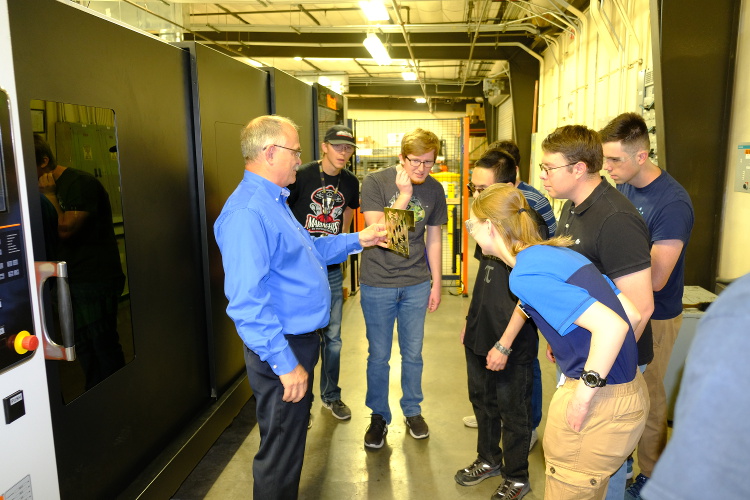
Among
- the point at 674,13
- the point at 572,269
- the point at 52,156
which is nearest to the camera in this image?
the point at 572,269

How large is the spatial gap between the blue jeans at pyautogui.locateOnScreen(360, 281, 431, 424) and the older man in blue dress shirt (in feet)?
2.50

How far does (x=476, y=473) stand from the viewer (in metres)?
2.59

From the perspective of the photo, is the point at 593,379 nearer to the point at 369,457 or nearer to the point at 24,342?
the point at 24,342

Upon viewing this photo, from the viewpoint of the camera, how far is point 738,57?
3375 millimetres

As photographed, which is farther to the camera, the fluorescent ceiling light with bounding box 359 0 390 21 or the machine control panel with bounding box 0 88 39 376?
the fluorescent ceiling light with bounding box 359 0 390 21

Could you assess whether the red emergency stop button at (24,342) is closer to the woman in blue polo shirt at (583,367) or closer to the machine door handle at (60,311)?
the machine door handle at (60,311)

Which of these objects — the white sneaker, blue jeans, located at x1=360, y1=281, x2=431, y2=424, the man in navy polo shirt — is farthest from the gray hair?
the white sneaker

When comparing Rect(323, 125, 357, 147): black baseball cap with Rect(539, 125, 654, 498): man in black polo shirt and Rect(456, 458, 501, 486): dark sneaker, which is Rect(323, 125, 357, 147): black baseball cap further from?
Rect(456, 458, 501, 486): dark sneaker

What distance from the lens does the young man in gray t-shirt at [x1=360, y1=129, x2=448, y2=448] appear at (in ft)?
8.95

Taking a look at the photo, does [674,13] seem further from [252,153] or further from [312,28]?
[312,28]

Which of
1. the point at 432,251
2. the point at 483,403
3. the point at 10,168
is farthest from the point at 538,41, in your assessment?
the point at 10,168

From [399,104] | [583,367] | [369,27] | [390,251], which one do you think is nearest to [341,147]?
[390,251]

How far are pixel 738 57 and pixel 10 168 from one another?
411 centimetres

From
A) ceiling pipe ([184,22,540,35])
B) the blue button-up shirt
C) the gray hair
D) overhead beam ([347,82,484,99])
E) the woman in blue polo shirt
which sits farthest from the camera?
overhead beam ([347,82,484,99])
